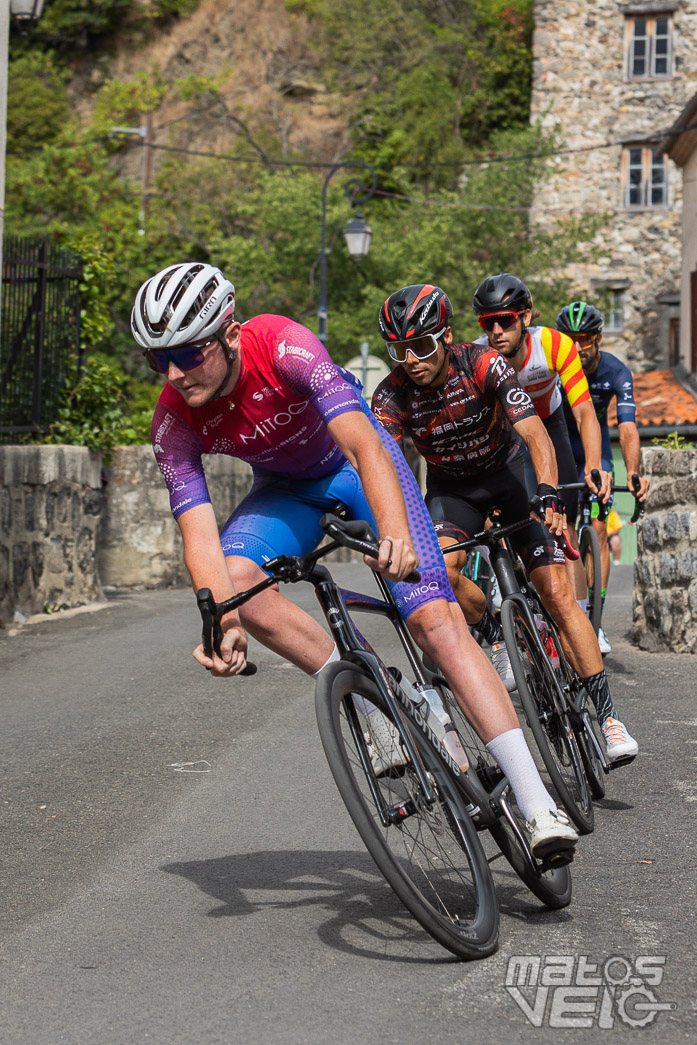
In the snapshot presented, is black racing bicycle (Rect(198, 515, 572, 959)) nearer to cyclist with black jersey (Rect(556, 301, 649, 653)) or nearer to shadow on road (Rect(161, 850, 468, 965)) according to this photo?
shadow on road (Rect(161, 850, 468, 965))

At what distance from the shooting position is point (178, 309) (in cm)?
378

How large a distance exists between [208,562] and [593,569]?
4697mm

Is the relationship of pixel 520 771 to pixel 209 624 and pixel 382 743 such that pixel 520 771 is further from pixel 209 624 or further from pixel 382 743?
pixel 209 624

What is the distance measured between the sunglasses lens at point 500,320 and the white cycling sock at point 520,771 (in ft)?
9.53

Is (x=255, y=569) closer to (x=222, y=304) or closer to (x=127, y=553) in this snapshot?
(x=222, y=304)

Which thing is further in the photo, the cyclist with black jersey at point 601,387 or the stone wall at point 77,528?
the stone wall at point 77,528

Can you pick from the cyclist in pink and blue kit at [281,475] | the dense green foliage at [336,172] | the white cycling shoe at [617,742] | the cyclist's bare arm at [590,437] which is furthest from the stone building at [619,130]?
the cyclist in pink and blue kit at [281,475]

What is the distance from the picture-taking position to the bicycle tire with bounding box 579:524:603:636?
8172 millimetres

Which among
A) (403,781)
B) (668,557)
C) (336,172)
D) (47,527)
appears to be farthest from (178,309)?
(336,172)

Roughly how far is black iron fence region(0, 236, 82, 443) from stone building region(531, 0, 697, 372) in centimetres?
2752

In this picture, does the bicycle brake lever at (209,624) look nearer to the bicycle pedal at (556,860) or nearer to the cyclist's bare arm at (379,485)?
the cyclist's bare arm at (379,485)

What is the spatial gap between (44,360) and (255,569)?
9649 millimetres

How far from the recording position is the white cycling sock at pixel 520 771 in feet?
12.6

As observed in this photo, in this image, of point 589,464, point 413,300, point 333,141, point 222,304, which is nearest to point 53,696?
point 589,464
